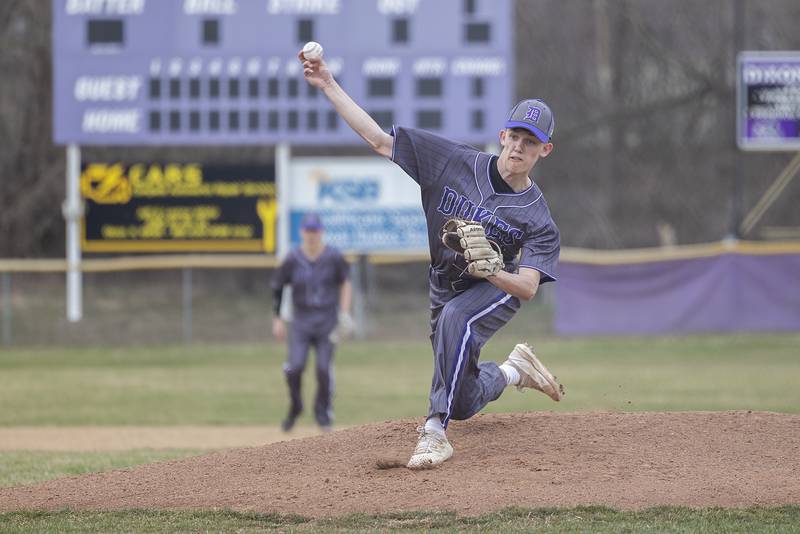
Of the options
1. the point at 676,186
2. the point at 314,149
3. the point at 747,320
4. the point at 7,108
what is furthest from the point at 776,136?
the point at 7,108

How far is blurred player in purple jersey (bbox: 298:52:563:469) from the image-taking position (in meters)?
5.86

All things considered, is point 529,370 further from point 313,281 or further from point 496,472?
point 313,281

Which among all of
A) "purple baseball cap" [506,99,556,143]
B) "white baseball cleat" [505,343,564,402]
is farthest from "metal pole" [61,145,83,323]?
"purple baseball cap" [506,99,556,143]

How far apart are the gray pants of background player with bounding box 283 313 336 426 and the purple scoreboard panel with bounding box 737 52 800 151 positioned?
10.2 meters

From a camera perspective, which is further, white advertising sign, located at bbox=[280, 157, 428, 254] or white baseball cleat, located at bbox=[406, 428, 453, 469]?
white advertising sign, located at bbox=[280, 157, 428, 254]

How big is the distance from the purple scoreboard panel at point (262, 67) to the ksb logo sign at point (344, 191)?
0.85 m

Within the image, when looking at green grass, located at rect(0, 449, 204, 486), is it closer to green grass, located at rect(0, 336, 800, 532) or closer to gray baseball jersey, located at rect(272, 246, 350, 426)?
green grass, located at rect(0, 336, 800, 532)

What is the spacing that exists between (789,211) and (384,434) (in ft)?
80.1

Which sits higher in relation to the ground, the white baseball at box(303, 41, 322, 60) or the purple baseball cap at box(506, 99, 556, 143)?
the white baseball at box(303, 41, 322, 60)

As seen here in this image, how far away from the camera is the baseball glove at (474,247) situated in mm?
5367

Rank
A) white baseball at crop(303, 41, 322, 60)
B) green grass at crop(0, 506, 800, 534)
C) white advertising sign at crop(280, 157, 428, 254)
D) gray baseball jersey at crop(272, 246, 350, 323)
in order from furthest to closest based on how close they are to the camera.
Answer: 1. white advertising sign at crop(280, 157, 428, 254)
2. gray baseball jersey at crop(272, 246, 350, 323)
3. white baseball at crop(303, 41, 322, 60)
4. green grass at crop(0, 506, 800, 534)

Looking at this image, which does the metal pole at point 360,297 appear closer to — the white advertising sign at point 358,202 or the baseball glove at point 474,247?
the white advertising sign at point 358,202

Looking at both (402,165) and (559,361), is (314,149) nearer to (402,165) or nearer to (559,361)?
(559,361)

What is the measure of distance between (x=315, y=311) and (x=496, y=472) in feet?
17.4
